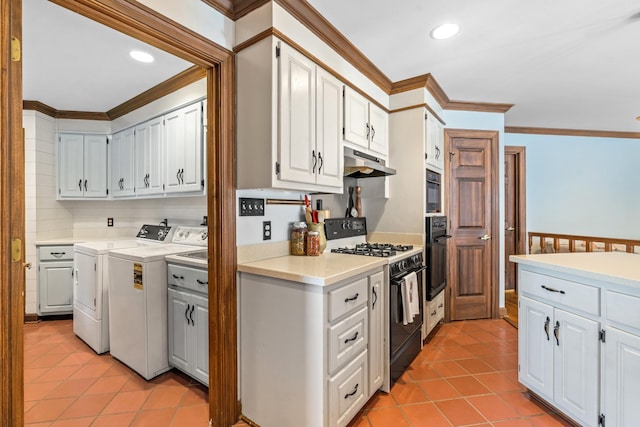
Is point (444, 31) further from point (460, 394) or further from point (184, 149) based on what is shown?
point (460, 394)

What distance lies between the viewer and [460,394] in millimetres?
1988

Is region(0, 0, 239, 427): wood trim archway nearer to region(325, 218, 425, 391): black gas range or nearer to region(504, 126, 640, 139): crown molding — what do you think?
region(325, 218, 425, 391): black gas range

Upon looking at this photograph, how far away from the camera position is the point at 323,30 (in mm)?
1925

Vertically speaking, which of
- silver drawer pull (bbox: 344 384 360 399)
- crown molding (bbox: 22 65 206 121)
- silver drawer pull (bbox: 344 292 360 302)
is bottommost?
silver drawer pull (bbox: 344 384 360 399)

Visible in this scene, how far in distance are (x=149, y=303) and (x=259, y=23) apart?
1.96m

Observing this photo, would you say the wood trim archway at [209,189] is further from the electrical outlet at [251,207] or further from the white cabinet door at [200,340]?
the white cabinet door at [200,340]

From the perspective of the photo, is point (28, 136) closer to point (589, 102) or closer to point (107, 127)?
point (107, 127)

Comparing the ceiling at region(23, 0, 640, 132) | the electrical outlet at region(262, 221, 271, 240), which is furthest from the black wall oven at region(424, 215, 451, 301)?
the electrical outlet at region(262, 221, 271, 240)

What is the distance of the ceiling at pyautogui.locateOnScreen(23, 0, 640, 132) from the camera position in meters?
1.82

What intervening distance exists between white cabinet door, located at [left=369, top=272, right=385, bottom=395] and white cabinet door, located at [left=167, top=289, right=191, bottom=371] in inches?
48.6

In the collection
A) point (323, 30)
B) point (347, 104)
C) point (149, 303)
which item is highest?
point (323, 30)

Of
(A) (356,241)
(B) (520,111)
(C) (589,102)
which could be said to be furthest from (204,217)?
(C) (589,102)

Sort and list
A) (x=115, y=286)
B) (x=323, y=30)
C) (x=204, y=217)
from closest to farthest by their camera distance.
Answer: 1. (x=323, y=30)
2. (x=115, y=286)
3. (x=204, y=217)

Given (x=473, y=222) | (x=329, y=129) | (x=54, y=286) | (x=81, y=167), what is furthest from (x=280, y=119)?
(x=54, y=286)
